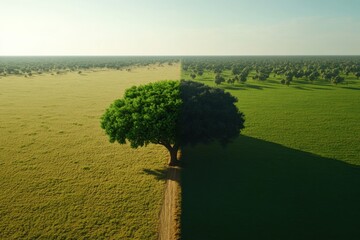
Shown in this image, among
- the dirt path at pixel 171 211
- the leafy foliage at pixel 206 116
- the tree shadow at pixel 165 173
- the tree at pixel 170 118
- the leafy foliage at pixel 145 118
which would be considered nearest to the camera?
the dirt path at pixel 171 211

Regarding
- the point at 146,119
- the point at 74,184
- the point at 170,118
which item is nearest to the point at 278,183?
the point at 170,118

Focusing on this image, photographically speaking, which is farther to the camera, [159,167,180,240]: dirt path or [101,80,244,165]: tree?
[101,80,244,165]: tree

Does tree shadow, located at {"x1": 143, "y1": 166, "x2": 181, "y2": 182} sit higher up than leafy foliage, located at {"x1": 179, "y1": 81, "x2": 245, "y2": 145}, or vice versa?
leafy foliage, located at {"x1": 179, "y1": 81, "x2": 245, "y2": 145}

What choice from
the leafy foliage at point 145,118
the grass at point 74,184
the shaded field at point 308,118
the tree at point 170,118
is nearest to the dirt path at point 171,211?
the grass at point 74,184

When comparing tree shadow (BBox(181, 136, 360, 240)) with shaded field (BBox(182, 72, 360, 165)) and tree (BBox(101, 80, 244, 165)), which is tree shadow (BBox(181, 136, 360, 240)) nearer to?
tree (BBox(101, 80, 244, 165))

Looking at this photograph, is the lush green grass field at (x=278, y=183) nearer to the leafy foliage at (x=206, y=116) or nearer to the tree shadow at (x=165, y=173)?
the tree shadow at (x=165, y=173)

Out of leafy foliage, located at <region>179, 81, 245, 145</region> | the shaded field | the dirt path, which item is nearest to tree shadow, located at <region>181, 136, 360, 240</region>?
the dirt path

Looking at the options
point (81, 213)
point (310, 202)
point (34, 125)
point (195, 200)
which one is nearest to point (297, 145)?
point (310, 202)
